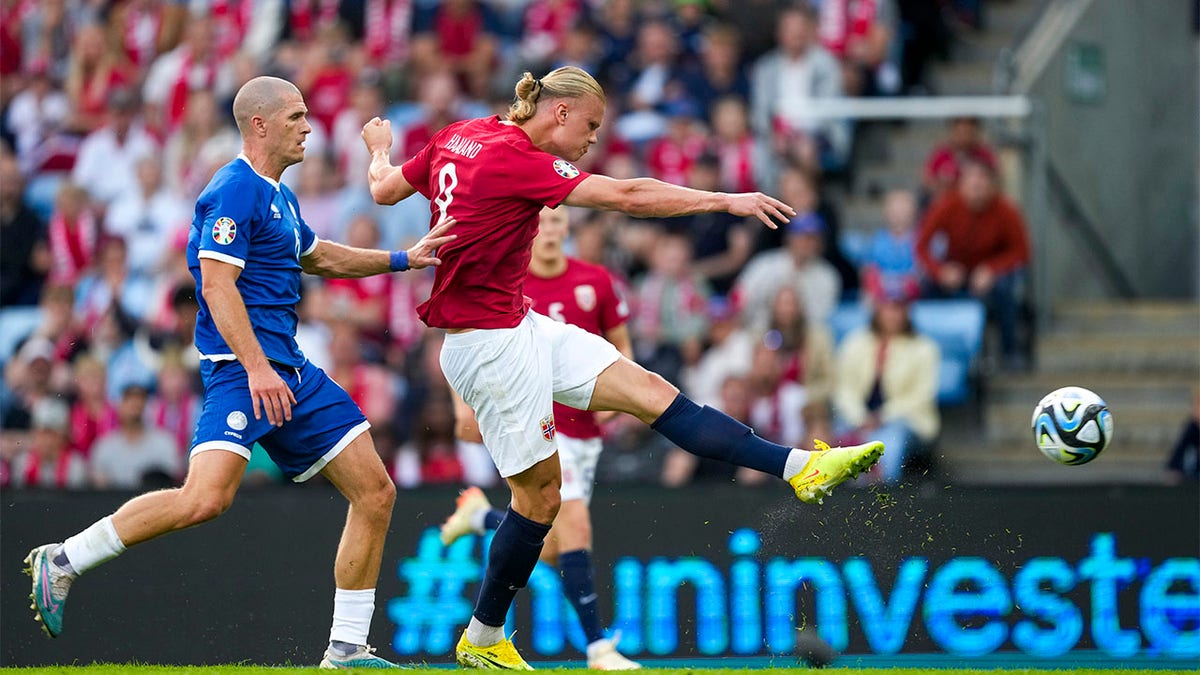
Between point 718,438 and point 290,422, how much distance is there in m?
1.92

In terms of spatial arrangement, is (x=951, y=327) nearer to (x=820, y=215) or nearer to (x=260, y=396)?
(x=820, y=215)

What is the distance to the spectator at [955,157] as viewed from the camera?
1420 cm

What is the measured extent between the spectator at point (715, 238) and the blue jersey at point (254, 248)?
6.59m

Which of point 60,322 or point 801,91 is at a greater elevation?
point 801,91

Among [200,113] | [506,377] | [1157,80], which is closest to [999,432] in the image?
[1157,80]

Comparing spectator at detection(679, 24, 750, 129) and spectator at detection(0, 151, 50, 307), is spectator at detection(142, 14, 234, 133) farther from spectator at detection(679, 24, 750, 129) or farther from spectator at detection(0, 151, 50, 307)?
spectator at detection(679, 24, 750, 129)

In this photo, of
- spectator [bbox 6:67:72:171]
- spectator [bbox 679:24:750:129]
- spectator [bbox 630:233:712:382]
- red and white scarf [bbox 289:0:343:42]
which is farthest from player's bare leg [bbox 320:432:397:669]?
spectator [bbox 6:67:72:171]

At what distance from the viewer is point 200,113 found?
16.4 meters

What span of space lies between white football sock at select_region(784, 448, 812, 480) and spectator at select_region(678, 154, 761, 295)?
6.28 meters

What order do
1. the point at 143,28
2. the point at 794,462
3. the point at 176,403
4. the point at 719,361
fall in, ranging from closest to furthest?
1. the point at 794,462
2. the point at 719,361
3. the point at 176,403
4. the point at 143,28

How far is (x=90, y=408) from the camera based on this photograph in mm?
14273

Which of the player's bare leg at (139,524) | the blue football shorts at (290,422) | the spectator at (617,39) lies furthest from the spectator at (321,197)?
the player's bare leg at (139,524)

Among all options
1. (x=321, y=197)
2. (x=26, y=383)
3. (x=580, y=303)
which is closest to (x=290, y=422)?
(x=580, y=303)

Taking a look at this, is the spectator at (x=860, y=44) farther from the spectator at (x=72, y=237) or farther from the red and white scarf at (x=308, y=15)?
the spectator at (x=72, y=237)
